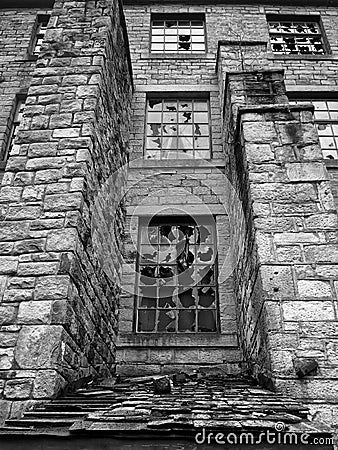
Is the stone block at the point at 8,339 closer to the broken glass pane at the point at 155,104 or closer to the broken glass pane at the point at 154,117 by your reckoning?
the broken glass pane at the point at 154,117

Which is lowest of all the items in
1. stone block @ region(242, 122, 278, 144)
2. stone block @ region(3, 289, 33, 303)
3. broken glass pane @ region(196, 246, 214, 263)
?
stone block @ region(3, 289, 33, 303)

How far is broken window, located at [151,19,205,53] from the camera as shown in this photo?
9.82 metres

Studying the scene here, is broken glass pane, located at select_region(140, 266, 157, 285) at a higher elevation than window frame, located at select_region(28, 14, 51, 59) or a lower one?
lower

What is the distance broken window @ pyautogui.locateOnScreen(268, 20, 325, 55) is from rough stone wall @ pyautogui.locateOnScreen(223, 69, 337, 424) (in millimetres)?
5342

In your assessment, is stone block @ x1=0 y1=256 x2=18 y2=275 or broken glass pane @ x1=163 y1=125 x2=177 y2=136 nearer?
stone block @ x1=0 y1=256 x2=18 y2=275

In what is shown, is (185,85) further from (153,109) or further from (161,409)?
(161,409)

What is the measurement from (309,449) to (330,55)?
895 centimetres

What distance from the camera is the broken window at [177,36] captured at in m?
9.82

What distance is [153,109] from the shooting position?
875 centimetres

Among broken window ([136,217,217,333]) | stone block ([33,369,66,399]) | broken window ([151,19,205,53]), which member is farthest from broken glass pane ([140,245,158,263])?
broken window ([151,19,205,53])

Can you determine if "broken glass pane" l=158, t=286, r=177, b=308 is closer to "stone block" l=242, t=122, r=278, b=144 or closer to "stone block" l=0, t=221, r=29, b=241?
"stone block" l=242, t=122, r=278, b=144

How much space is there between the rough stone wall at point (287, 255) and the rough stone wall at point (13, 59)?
4650 mm

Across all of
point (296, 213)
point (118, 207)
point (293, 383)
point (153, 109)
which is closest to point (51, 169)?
point (118, 207)

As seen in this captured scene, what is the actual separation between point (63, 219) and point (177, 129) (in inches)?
182
